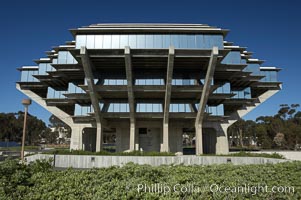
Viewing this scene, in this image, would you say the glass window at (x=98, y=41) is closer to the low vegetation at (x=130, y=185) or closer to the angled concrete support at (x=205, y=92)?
the angled concrete support at (x=205, y=92)

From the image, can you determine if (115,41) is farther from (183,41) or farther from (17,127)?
(17,127)

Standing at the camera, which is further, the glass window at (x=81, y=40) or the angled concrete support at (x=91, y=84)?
the glass window at (x=81, y=40)

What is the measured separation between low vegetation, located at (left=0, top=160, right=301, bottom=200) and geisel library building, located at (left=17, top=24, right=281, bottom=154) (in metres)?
22.2

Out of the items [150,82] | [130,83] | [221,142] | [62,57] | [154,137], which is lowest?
[221,142]

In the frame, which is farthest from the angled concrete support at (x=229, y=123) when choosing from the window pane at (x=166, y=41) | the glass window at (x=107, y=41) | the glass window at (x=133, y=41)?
the glass window at (x=107, y=41)

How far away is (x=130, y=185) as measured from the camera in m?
4.84

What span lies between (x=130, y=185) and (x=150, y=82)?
2703cm

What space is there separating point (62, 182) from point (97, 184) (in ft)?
2.65

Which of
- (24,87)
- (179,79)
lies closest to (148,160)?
(179,79)

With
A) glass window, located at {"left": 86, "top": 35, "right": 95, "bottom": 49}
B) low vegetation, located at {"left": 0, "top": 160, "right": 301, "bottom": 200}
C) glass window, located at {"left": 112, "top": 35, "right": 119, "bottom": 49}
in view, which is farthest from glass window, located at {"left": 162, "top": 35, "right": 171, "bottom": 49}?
low vegetation, located at {"left": 0, "top": 160, "right": 301, "bottom": 200}

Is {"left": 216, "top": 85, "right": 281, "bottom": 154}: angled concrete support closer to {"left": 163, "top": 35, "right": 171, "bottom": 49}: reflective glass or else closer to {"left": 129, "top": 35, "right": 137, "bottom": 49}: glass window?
{"left": 163, "top": 35, "right": 171, "bottom": 49}: reflective glass

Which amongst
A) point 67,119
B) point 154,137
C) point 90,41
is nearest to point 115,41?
point 90,41

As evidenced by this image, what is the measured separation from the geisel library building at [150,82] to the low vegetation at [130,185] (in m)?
22.2

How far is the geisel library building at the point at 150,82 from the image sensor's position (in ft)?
94.4
